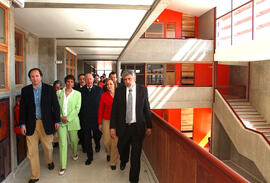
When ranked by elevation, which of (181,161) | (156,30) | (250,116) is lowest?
(250,116)

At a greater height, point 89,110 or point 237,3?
point 237,3

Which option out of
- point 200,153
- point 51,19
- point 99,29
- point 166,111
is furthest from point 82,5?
point 166,111

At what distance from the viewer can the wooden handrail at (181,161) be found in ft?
5.14

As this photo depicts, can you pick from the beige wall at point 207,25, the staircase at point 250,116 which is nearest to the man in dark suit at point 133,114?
the staircase at point 250,116

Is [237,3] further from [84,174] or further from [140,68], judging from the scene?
[84,174]

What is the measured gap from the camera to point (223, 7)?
15.0 m

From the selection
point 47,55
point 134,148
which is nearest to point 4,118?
point 134,148

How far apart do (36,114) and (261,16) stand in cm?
1316

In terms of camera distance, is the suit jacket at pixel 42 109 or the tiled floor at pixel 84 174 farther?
the tiled floor at pixel 84 174

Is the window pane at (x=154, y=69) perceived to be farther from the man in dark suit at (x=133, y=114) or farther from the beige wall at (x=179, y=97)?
the man in dark suit at (x=133, y=114)

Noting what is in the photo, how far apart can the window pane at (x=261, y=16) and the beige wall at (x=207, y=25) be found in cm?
308

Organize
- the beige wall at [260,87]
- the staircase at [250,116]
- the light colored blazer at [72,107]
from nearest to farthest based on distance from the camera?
the light colored blazer at [72,107]
the staircase at [250,116]
the beige wall at [260,87]

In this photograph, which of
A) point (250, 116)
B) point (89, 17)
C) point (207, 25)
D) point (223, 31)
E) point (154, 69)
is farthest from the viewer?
point (154, 69)

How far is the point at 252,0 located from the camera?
12258mm
